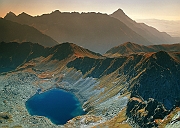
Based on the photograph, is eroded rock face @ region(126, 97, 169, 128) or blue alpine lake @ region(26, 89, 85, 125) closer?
eroded rock face @ region(126, 97, 169, 128)

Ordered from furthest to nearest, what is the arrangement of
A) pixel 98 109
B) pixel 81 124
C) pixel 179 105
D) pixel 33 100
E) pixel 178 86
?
1. pixel 33 100
2. pixel 178 86
3. pixel 98 109
4. pixel 81 124
5. pixel 179 105

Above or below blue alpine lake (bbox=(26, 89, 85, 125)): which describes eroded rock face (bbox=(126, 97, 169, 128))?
above

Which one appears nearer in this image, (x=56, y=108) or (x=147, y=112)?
(x=147, y=112)

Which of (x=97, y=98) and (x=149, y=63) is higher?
(x=149, y=63)

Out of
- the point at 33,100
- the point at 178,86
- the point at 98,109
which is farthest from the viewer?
the point at 33,100

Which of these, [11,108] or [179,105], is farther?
[11,108]

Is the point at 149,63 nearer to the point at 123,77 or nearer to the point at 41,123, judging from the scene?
the point at 123,77

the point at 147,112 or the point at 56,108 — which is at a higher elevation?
the point at 147,112

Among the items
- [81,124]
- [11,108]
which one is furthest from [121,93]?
[11,108]

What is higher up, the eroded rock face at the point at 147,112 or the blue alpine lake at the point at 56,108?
the eroded rock face at the point at 147,112

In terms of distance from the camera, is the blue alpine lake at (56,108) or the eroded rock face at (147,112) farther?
the blue alpine lake at (56,108)

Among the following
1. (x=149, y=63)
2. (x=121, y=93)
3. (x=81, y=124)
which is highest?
(x=149, y=63)
